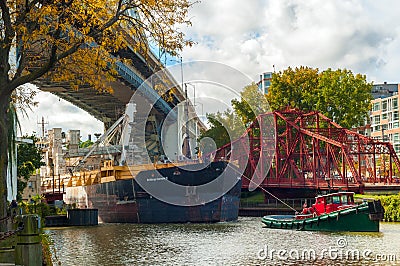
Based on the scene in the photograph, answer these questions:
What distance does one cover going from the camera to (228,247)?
2655 cm

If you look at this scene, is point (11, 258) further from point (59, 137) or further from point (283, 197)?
point (59, 137)

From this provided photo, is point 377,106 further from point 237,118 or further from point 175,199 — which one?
point 175,199

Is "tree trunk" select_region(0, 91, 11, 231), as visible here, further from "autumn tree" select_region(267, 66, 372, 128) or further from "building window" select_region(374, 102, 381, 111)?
"building window" select_region(374, 102, 381, 111)

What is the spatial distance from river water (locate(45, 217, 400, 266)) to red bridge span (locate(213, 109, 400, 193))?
81.8 ft

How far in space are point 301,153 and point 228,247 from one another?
41.1m

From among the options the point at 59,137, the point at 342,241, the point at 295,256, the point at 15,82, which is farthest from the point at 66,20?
the point at 59,137

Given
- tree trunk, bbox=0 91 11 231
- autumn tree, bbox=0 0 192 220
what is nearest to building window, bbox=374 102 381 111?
autumn tree, bbox=0 0 192 220

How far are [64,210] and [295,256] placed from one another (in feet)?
103

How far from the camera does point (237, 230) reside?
121ft

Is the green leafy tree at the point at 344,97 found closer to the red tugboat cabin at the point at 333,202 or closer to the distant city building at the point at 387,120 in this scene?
the distant city building at the point at 387,120

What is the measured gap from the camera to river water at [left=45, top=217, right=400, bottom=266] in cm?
A: 2198

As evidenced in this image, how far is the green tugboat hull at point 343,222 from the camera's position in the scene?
109ft

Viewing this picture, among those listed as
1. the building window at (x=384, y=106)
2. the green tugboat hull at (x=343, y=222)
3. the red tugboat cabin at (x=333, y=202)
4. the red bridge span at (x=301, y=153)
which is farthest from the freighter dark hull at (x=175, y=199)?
the building window at (x=384, y=106)

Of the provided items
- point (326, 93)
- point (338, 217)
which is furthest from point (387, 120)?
point (338, 217)
